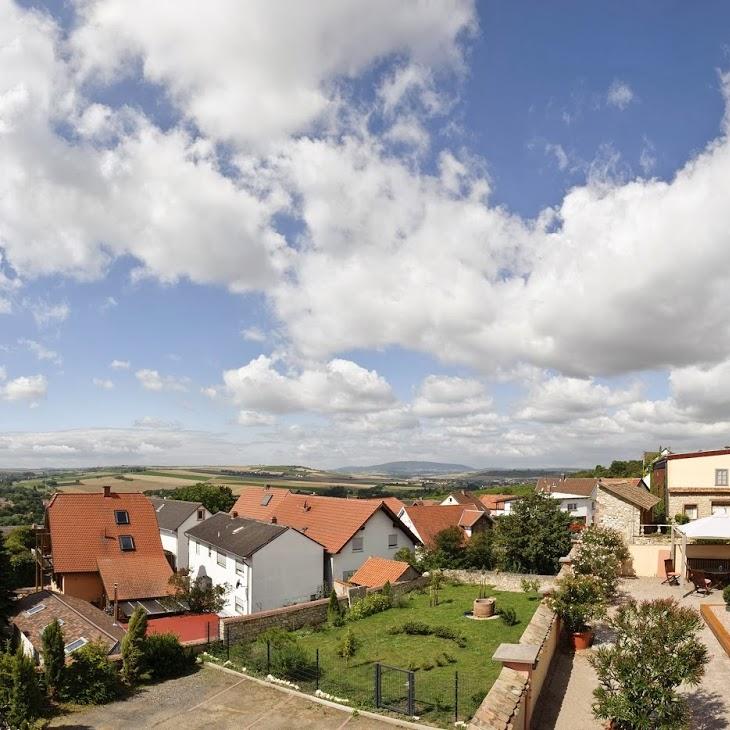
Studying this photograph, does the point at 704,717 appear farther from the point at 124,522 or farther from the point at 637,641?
the point at 124,522

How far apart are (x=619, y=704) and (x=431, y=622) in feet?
39.4

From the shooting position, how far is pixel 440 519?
177 ft

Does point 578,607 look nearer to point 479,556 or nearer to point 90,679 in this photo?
point 90,679

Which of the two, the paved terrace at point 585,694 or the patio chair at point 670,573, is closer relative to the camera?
the paved terrace at point 585,694

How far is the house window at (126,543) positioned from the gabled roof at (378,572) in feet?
50.3

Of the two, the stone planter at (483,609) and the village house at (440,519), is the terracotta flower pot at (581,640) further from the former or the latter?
the village house at (440,519)

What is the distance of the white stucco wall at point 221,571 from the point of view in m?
32.0

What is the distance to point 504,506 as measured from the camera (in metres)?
77.8

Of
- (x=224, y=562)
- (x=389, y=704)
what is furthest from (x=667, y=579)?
(x=224, y=562)

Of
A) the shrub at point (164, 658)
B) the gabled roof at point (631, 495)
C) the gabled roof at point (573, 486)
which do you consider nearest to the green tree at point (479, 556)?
the gabled roof at point (631, 495)

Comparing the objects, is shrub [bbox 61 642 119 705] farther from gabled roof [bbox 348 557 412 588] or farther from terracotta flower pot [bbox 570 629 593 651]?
gabled roof [bbox 348 557 412 588]

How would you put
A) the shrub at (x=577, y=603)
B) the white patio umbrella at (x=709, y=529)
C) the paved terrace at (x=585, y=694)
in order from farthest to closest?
the white patio umbrella at (x=709, y=529) < the shrub at (x=577, y=603) < the paved terrace at (x=585, y=694)

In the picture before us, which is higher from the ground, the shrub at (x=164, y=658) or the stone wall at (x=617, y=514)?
the stone wall at (x=617, y=514)

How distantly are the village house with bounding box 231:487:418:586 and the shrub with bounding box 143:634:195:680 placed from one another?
1773 cm
